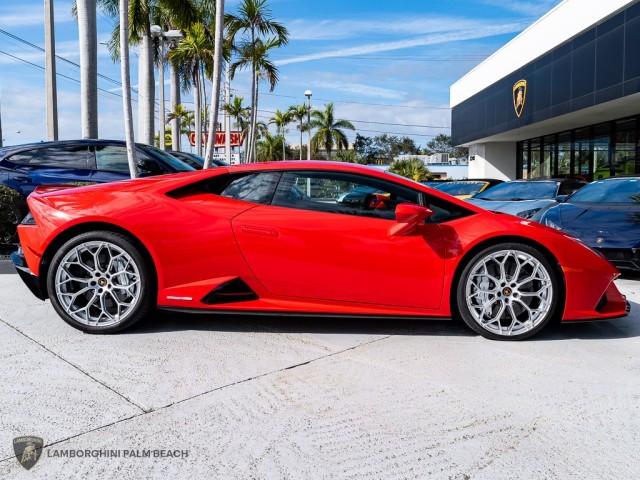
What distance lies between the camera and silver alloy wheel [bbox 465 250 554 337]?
12.0ft

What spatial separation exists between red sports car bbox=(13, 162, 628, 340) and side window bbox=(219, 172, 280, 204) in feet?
0.04

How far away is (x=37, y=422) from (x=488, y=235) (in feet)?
9.25

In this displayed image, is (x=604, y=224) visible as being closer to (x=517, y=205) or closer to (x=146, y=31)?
(x=517, y=205)

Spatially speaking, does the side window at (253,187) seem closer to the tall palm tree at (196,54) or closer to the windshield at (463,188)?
the windshield at (463,188)

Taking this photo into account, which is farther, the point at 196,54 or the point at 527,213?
the point at 196,54

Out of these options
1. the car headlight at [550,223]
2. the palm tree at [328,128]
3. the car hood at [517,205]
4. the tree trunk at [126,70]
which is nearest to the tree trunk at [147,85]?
the tree trunk at [126,70]

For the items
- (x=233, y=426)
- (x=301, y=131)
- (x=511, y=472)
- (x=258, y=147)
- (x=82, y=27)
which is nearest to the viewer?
(x=511, y=472)

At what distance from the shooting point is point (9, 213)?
6.91m

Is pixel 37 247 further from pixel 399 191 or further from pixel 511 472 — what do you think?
pixel 511 472

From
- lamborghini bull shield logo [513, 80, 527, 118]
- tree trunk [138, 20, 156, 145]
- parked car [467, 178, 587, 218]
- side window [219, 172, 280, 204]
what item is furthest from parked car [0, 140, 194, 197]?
lamborghini bull shield logo [513, 80, 527, 118]

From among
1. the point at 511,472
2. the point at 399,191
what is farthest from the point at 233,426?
the point at 399,191

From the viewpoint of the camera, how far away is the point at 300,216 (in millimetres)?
3717

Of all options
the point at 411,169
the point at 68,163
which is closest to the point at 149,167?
the point at 68,163

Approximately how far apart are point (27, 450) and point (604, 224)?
5.72 metres
